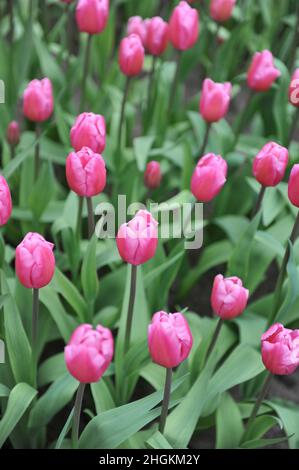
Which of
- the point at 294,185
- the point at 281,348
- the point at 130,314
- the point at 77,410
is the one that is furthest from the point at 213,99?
the point at 77,410

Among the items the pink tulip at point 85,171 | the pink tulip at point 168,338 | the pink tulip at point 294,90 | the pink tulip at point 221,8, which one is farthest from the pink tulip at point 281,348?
the pink tulip at point 221,8

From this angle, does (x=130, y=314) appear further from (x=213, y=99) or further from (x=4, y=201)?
(x=213, y=99)

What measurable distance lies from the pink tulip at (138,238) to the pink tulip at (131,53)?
58cm

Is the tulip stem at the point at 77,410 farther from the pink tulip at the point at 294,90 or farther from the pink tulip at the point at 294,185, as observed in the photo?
the pink tulip at the point at 294,90

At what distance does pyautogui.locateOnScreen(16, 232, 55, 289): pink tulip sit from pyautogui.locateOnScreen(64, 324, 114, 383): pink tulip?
151 millimetres

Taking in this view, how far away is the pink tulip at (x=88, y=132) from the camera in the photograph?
1287mm

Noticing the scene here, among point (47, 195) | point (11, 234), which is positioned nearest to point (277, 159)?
point (47, 195)

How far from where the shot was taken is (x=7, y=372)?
1.36 metres

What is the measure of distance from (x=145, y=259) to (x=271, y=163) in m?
0.32

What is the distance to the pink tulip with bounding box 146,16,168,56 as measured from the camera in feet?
5.74

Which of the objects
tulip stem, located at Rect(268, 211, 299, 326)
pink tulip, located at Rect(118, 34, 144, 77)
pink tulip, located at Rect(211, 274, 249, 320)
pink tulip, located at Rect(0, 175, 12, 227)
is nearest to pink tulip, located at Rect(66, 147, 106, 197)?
pink tulip, located at Rect(0, 175, 12, 227)

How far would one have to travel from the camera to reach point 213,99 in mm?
1536
